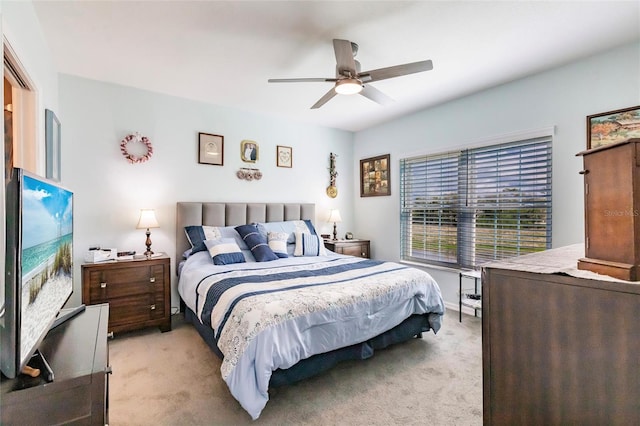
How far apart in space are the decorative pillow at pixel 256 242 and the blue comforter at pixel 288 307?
9.5 inches

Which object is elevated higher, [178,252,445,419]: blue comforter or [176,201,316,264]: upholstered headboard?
[176,201,316,264]: upholstered headboard

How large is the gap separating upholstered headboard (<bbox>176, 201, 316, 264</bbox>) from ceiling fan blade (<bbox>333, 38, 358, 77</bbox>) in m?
2.31

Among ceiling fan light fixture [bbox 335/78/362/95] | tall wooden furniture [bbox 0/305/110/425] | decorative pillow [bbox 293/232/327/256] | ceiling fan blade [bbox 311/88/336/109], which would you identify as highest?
ceiling fan blade [bbox 311/88/336/109]

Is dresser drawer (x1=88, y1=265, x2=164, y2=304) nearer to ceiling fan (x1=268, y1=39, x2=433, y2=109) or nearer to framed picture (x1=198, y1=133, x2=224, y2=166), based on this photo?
framed picture (x1=198, y1=133, x2=224, y2=166)

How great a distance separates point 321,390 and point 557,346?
165cm

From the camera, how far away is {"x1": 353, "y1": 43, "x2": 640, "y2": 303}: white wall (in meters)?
2.57

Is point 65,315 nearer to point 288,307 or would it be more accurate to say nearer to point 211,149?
point 288,307

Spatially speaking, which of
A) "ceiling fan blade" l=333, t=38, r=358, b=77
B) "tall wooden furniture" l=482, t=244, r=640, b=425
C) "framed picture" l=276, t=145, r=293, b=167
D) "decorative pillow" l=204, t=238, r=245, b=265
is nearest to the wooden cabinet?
"decorative pillow" l=204, t=238, r=245, b=265

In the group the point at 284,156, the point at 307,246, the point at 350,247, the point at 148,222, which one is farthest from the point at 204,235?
the point at 350,247

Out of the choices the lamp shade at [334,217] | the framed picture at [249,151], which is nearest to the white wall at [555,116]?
the lamp shade at [334,217]

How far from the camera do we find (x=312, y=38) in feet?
7.77

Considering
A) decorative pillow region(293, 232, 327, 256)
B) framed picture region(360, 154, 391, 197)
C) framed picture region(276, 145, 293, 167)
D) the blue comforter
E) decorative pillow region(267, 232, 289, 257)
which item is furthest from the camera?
framed picture region(360, 154, 391, 197)

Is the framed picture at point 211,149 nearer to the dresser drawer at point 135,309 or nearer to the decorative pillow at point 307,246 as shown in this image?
the decorative pillow at point 307,246

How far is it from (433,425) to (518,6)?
270cm
